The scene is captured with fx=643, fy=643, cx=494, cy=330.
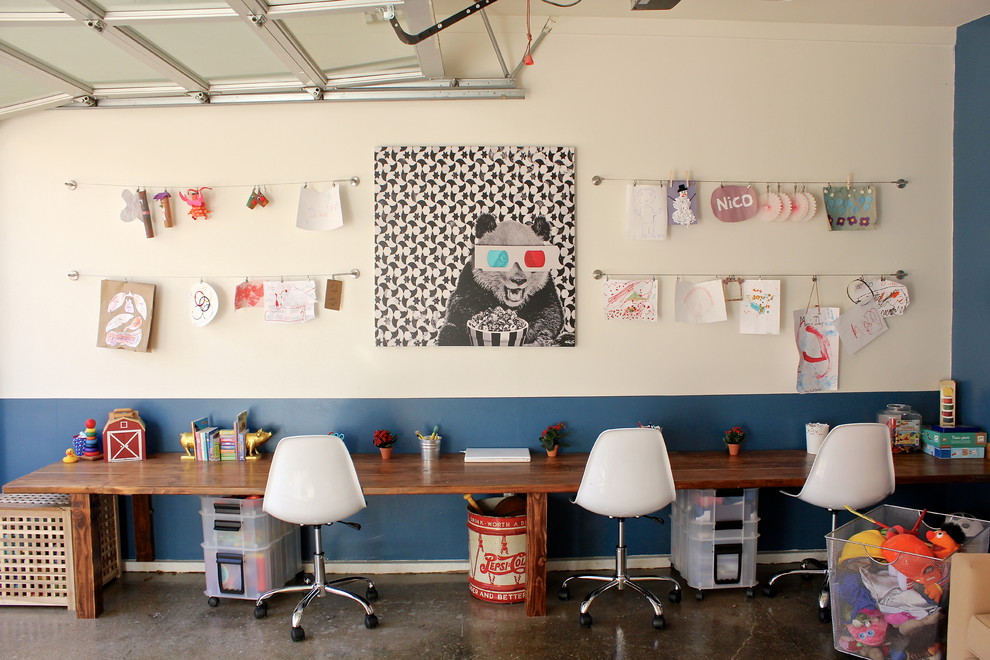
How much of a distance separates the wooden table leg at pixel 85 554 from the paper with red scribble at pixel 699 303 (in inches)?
125

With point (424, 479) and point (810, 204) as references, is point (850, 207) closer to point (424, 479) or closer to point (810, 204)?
point (810, 204)

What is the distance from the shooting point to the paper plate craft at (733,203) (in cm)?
362

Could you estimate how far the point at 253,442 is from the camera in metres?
3.50

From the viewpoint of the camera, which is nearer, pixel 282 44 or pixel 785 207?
pixel 282 44

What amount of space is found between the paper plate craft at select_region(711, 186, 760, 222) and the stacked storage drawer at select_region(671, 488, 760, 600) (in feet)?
4.94

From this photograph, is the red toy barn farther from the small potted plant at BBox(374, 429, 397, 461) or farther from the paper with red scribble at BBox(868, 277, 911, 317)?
the paper with red scribble at BBox(868, 277, 911, 317)

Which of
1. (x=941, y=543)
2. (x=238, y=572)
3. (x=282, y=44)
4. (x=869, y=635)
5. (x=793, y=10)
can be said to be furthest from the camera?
(x=793, y=10)

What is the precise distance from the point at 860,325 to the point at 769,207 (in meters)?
0.88

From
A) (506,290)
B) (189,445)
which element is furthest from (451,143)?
(189,445)

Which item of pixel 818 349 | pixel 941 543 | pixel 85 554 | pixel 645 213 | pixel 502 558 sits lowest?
pixel 502 558

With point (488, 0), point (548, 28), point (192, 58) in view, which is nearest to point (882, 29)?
point (548, 28)

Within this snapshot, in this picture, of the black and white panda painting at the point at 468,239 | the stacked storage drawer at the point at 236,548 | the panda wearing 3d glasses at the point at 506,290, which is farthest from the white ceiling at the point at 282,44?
the stacked storage drawer at the point at 236,548

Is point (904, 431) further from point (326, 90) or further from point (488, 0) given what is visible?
point (326, 90)

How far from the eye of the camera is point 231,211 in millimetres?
3609
